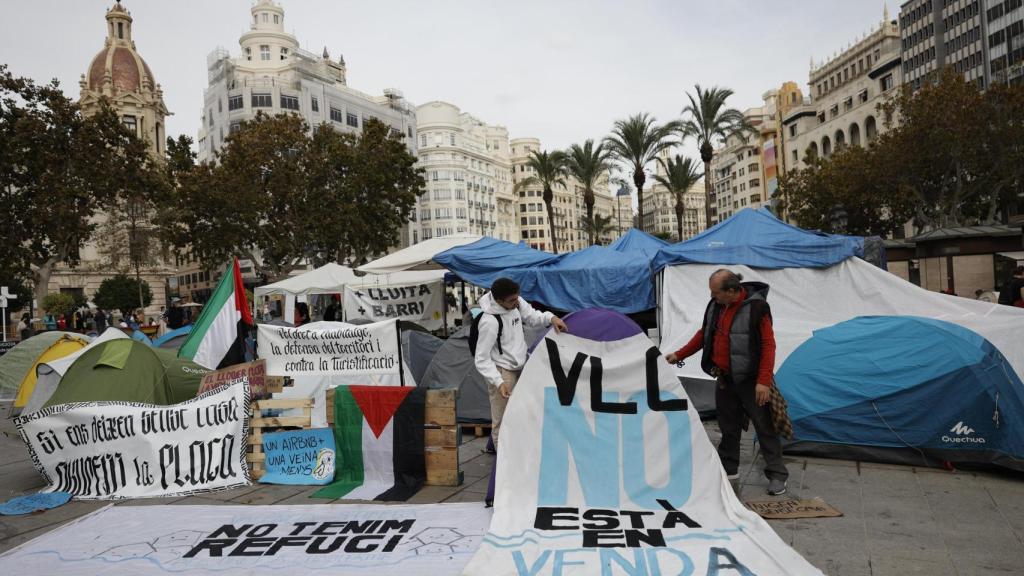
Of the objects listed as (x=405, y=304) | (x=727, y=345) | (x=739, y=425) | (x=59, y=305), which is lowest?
(x=739, y=425)

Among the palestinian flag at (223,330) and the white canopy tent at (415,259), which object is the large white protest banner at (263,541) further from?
the white canopy tent at (415,259)

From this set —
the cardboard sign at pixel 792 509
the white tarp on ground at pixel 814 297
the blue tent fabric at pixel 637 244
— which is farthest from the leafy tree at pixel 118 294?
the cardboard sign at pixel 792 509

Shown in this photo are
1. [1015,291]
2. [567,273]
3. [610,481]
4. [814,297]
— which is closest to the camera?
[610,481]

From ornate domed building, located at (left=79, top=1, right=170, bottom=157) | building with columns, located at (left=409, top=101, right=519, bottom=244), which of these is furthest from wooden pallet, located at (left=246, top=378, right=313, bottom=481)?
building with columns, located at (left=409, top=101, right=519, bottom=244)

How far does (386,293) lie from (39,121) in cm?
1343

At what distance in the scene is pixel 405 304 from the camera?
16953 mm

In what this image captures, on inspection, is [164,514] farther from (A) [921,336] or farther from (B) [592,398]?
(A) [921,336]

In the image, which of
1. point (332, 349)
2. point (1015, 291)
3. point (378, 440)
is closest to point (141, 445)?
point (378, 440)

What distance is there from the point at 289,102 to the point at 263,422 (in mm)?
68857

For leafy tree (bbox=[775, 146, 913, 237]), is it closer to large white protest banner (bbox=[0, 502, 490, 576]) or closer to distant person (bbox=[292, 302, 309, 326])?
distant person (bbox=[292, 302, 309, 326])

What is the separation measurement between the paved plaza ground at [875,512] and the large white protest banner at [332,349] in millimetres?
2298

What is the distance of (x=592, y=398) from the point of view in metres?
5.18

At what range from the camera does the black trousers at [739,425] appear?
18.2 feet

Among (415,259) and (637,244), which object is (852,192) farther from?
(415,259)
